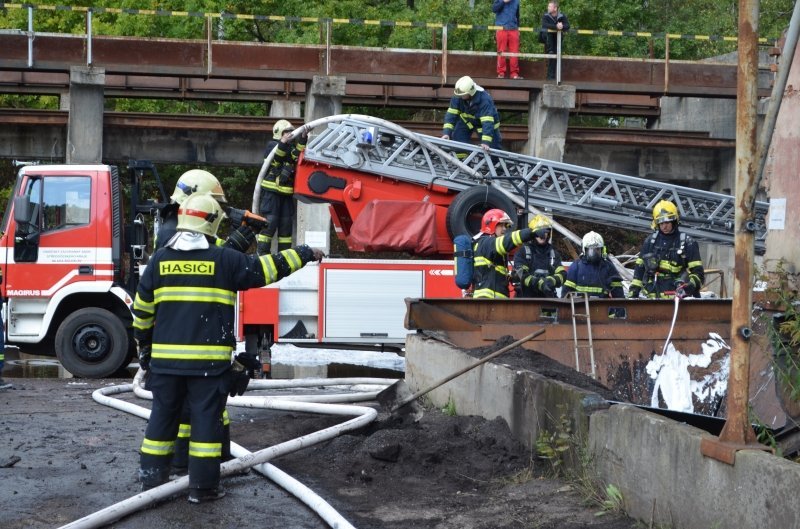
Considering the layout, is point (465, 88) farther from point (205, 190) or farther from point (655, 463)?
point (655, 463)

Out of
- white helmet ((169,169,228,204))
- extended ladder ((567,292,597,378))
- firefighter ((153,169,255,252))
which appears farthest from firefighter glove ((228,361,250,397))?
extended ladder ((567,292,597,378))

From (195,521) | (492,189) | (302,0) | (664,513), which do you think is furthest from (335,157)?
(302,0)

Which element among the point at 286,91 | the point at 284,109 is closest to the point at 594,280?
the point at 286,91

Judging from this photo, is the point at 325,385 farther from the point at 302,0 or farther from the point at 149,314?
the point at 302,0

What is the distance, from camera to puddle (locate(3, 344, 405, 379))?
47.6 ft

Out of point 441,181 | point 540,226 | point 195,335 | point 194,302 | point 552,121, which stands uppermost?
point 552,121

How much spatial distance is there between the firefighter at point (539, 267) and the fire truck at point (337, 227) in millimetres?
1856

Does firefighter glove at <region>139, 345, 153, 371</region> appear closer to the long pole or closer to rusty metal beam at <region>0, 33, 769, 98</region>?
the long pole

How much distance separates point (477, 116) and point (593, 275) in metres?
3.49

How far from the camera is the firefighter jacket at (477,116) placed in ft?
45.4

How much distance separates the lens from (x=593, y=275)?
11492 millimetres

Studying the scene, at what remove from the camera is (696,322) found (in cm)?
1014

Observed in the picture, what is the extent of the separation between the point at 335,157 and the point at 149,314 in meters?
6.97

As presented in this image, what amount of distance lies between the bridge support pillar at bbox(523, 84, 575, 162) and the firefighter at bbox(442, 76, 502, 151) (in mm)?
6993
